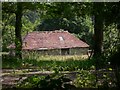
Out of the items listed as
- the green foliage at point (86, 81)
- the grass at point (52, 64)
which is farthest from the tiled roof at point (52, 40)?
the green foliage at point (86, 81)

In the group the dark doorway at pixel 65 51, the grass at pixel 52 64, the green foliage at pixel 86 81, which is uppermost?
the green foliage at pixel 86 81

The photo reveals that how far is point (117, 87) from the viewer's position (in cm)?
491

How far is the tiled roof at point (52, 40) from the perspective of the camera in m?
29.5

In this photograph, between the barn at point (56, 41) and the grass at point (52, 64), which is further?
the barn at point (56, 41)

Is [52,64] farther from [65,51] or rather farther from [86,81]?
[65,51]

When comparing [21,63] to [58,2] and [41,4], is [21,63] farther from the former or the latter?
[41,4]

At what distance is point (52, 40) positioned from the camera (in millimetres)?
30328

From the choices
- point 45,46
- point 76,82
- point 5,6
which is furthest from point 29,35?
point 76,82

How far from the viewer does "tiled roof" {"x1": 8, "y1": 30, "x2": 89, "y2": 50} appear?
96.8 ft

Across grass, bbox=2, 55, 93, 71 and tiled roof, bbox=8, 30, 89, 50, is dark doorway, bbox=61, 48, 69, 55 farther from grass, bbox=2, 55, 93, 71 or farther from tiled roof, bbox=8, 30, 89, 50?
grass, bbox=2, 55, 93, 71

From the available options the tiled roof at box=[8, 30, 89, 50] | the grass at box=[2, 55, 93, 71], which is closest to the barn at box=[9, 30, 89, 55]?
the tiled roof at box=[8, 30, 89, 50]

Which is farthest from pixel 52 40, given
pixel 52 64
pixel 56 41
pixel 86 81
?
pixel 86 81

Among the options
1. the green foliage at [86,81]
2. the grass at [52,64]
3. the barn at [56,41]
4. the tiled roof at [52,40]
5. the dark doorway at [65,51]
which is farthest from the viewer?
the tiled roof at [52,40]

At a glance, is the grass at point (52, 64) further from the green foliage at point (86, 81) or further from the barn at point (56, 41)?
the barn at point (56, 41)
